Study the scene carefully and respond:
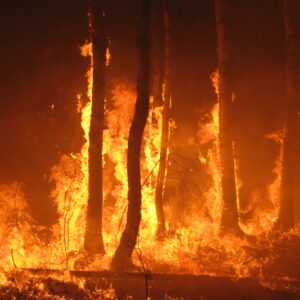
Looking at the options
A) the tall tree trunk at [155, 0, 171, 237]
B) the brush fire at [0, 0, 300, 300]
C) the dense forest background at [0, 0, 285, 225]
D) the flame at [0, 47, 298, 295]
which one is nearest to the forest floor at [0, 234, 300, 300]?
the brush fire at [0, 0, 300, 300]

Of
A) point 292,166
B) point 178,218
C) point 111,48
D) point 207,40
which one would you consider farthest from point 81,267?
point 207,40

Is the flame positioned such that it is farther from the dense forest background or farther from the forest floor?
the dense forest background

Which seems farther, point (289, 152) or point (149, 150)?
point (149, 150)

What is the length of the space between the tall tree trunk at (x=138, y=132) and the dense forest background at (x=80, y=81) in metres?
5.67

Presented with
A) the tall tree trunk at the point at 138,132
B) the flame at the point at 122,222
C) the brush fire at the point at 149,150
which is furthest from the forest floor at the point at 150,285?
the tall tree trunk at the point at 138,132

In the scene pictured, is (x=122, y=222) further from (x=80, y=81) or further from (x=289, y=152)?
(x=80, y=81)

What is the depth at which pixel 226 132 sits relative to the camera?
12359 mm

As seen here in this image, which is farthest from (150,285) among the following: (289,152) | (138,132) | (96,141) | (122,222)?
(289,152)

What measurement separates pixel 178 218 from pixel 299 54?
24.1ft

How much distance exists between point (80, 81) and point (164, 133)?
4.68m

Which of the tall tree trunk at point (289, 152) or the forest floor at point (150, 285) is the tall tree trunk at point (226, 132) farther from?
the forest floor at point (150, 285)

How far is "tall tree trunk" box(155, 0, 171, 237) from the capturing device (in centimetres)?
1362

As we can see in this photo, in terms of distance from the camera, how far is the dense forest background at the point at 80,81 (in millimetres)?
15758

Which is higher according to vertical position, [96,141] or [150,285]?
[96,141]
